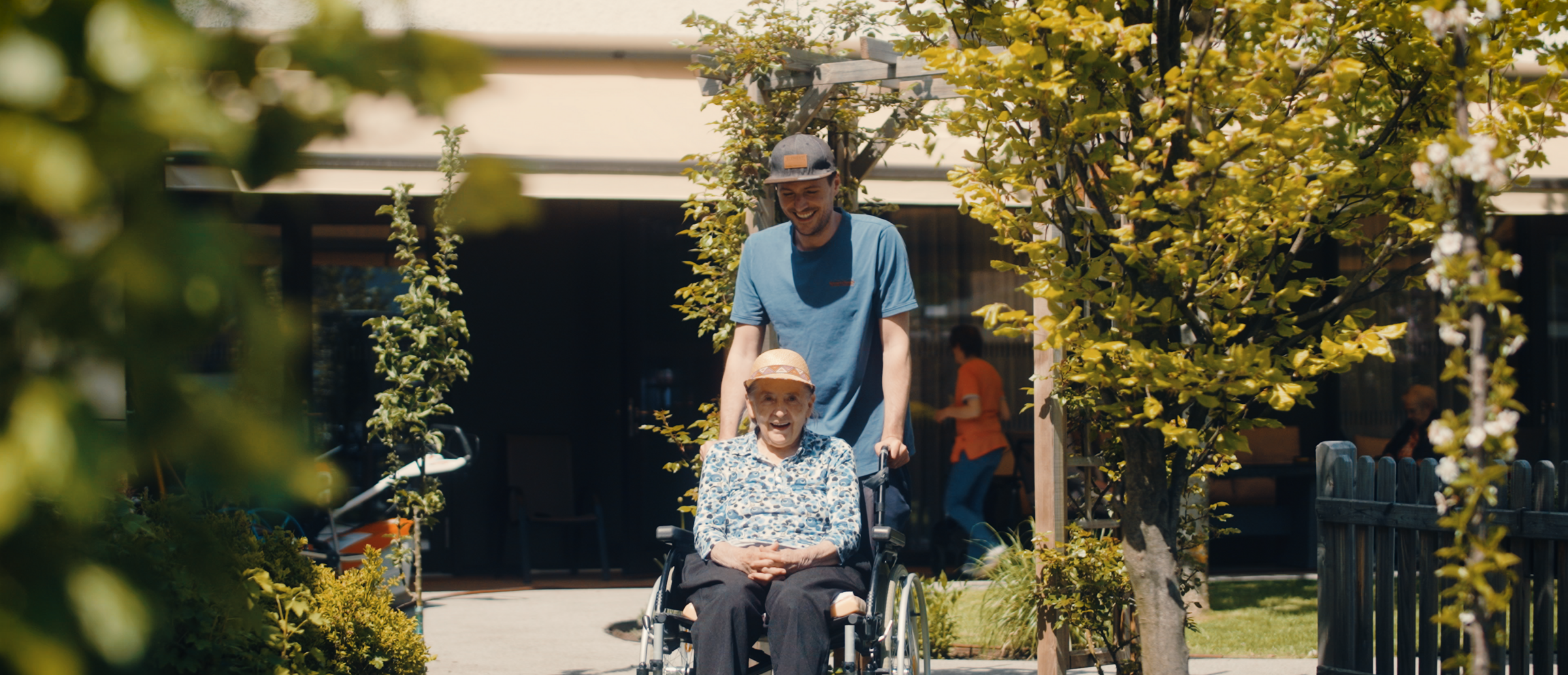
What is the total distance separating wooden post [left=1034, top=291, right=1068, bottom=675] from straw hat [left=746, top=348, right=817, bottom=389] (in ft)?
3.93

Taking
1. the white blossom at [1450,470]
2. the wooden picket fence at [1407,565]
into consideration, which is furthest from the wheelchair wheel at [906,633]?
the white blossom at [1450,470]

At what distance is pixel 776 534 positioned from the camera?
153 inches

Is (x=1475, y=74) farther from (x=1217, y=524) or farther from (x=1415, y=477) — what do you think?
(x=1217, y=524)

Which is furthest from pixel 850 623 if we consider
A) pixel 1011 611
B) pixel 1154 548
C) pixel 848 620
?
pixel 1011 611

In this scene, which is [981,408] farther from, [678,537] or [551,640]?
[678,537]

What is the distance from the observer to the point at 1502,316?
234 centimetres

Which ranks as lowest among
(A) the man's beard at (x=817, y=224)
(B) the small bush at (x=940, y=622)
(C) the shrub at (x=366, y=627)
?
(B) the small bush at (x=940, y=622)

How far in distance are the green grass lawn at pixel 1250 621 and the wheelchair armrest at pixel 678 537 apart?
2.56 metres

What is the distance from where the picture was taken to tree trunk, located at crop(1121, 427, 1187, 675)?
3691 millimetres

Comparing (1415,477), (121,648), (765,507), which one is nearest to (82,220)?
(121,648)

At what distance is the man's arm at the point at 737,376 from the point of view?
166 inches

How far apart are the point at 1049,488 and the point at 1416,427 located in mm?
4260

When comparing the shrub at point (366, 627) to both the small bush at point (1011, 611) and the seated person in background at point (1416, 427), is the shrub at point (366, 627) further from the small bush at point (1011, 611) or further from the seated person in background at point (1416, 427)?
the seated person in background at point (1416, 427)

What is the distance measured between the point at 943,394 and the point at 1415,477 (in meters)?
4.85
